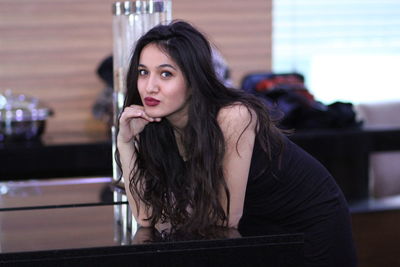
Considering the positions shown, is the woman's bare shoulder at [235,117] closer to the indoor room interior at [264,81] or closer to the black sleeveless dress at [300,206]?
the black sleeveless dress at [300,206]

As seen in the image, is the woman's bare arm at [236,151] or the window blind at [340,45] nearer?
the woman's bare arm at [236,151]

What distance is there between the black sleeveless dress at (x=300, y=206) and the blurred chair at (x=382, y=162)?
5.77 feet

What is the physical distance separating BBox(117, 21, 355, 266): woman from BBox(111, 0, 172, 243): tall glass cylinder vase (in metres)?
0.25

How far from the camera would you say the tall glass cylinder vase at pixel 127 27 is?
1.88 meters

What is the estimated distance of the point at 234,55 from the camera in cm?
373

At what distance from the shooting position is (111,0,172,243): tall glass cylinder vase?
74.0 inches

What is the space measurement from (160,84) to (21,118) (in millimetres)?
1662

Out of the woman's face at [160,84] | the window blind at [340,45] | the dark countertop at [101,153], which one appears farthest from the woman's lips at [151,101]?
the window blind at [340,45]

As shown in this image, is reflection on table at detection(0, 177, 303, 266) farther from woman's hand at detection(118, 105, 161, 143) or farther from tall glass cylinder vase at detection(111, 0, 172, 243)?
tall glass cylinder vase at detection(111, 0, 172, 243)

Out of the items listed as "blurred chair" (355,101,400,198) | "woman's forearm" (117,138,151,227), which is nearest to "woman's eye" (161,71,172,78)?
"woman's forearm" (117,138,151,227)

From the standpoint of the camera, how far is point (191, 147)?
1.55 m

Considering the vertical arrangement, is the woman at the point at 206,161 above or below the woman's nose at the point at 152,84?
below

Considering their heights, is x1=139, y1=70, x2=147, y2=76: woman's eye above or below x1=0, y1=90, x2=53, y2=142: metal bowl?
above

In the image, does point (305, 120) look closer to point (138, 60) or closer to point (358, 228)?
point (358, 228)
